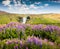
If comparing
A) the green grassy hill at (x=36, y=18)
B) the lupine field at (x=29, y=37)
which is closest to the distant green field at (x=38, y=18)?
the green grassy hill at (x=36, y=18)

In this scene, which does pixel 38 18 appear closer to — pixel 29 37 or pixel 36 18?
pixel 36 18

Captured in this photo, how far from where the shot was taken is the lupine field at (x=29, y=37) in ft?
12.0

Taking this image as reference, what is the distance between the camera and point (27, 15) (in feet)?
28.3

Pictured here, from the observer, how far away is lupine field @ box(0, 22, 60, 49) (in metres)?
3.64

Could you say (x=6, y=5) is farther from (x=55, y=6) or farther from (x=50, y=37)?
(x=50, y=37)

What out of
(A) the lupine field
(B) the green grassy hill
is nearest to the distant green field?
(B) the green grassy hill

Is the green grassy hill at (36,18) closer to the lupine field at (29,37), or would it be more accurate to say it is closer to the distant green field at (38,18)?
the distant green field at (38,18)

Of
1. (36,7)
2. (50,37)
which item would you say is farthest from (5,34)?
(36,7)

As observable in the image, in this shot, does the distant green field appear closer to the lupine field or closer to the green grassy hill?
the green grassy hill

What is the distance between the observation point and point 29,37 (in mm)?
3924

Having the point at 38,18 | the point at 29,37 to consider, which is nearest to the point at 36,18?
the point at 38,18

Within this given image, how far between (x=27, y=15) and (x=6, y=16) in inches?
32.9

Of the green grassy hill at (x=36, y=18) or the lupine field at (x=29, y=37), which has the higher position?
the lupine field at (x=29, y=37)

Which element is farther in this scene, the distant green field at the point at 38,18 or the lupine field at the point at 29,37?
the distant green field at the point at 38,18
